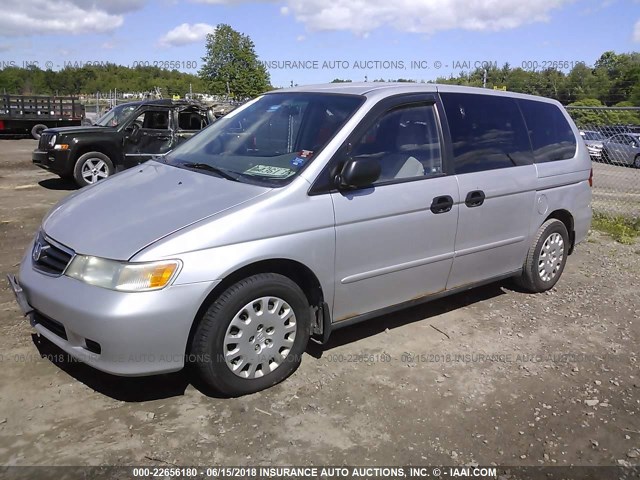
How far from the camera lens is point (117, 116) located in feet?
35.0

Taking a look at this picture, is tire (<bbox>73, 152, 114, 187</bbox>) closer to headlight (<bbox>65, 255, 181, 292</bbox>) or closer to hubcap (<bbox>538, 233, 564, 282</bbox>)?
headlight (<bbox>65, 255, 181, 292</bbox>)

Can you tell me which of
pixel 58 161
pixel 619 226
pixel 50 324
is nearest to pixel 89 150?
pixel 58 161

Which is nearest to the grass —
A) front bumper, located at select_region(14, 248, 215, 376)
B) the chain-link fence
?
the chain-link fence

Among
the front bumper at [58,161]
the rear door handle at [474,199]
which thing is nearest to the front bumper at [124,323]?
the rear door handle at [474,199]

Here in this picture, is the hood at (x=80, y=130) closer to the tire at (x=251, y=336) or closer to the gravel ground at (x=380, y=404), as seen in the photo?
the gravel ground at (x=380, y=404)

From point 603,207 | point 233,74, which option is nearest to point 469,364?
point 603,207

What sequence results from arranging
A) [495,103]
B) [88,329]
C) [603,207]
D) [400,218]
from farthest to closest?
[603,207], [495,103], [400,218], [88,329]

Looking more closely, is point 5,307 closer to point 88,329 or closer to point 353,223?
point 88,329

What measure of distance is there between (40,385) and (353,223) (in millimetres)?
Result: 2196

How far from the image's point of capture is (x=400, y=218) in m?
3.70

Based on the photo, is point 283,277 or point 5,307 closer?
point 283,277

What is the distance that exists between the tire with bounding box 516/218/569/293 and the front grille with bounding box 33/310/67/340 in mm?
3911

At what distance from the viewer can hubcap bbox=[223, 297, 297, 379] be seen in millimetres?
3141

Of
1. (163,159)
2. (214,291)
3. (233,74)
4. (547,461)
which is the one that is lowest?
(547,461)
